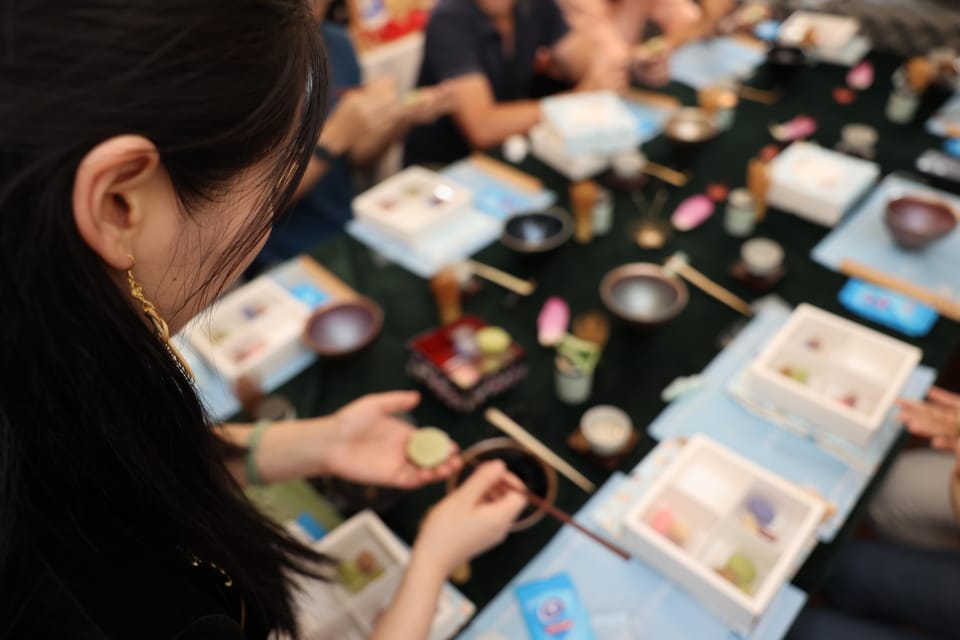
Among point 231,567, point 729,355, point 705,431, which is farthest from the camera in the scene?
point 729,355

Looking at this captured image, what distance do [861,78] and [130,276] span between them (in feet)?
10.3

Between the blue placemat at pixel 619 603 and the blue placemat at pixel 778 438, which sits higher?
the blue placemat at pixel 778 438

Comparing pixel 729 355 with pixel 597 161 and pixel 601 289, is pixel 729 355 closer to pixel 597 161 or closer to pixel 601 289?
pixel 601 289

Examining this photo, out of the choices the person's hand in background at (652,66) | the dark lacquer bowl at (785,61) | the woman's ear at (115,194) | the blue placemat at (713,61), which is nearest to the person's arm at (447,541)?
the woman's ear at (115,194)

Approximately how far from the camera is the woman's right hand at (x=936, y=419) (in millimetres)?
1364

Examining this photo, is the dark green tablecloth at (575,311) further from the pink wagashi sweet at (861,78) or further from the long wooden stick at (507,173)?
the pink wagashi sweet at (861,78)

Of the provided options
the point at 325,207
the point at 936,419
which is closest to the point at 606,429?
the point at 936,419

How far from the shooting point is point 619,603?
1214mm

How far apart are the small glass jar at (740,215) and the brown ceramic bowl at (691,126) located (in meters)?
0.43

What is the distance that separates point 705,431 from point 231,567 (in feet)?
3.53

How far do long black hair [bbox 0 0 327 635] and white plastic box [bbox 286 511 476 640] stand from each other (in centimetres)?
36

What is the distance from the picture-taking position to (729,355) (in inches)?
65.7

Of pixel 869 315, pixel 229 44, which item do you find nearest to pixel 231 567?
pixel 229 44

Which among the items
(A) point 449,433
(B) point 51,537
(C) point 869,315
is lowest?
(A) point 449,433
